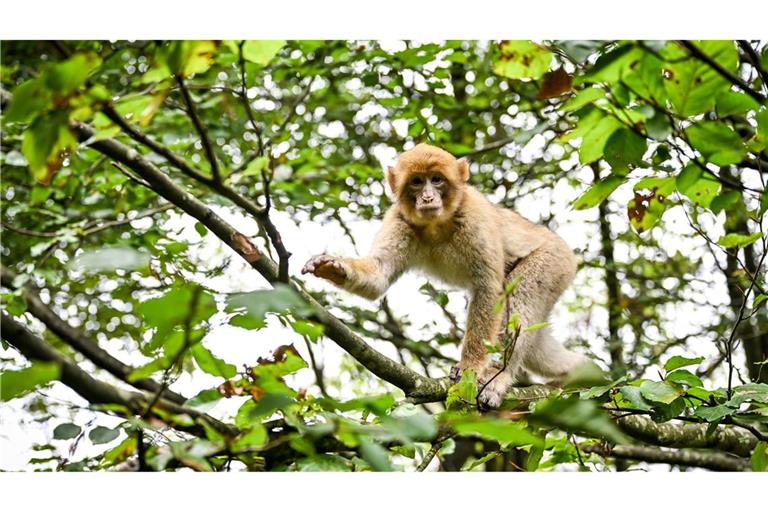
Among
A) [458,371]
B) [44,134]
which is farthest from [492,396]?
[44,134]

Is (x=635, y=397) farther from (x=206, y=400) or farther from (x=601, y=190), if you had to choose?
(x=206, y=400)

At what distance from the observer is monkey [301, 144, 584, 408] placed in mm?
5059

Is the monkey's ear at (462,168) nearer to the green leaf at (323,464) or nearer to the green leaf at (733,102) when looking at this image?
the green leaf at (733,102)

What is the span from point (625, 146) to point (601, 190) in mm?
506

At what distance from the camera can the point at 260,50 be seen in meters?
2.33

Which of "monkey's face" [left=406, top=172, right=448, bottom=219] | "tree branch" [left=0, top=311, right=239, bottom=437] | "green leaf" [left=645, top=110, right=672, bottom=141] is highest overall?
"monkey's face" [left=406, top=172, right=448, bottom=219]

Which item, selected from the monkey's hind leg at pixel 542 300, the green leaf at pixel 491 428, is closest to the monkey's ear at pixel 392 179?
the monkey's hind leg at pixel 542 300

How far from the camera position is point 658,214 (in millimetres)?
3375

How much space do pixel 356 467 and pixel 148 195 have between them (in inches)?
173

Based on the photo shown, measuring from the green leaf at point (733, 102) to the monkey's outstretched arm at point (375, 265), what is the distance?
2248 mm

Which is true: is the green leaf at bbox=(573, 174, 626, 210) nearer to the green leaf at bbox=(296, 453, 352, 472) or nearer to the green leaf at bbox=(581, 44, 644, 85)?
the green leaf at bbox=(581, 44, 644, 85)

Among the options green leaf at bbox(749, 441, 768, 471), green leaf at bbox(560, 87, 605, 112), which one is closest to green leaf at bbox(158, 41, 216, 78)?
green leaf at bbox(560, 87, 605, 112)

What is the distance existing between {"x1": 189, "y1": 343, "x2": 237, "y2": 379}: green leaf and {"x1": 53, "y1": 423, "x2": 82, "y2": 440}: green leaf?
0.45 metres

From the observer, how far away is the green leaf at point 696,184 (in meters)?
2.23
